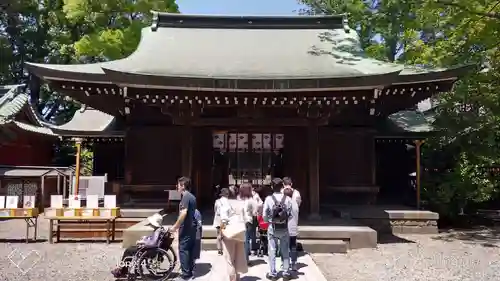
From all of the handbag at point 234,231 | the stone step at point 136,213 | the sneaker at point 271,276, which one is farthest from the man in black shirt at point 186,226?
the stone step at point 136,213

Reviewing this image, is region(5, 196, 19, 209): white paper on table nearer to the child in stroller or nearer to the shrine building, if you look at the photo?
the shrine building

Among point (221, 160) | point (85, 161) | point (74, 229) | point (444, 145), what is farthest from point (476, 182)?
point (85, 161)

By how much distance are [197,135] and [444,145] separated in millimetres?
7551

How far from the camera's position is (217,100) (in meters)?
10.4

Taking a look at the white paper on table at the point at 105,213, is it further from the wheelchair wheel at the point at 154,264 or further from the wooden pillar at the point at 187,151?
the wheelchair wheel at the point at 154,264

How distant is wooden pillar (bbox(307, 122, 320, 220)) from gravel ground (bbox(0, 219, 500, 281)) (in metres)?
1.95

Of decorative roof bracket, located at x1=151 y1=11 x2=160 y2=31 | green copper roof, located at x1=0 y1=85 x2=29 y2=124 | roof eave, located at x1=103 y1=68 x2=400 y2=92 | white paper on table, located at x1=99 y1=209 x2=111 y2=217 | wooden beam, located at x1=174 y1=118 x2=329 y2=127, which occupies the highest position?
decorative roof bracket, located at x1=151 y1=11 x2=160 y2=31

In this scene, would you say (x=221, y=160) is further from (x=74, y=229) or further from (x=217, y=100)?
(x=74, y=229)

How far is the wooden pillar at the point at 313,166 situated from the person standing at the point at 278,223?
4473 millimetres

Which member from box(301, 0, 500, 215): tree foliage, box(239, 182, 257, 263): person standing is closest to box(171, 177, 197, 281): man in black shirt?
box(239, 182, 257, 263): person standing

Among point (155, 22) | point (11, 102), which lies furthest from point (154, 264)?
point (11, 102)

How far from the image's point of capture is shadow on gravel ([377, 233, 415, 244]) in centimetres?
1042

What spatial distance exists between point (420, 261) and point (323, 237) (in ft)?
6.61

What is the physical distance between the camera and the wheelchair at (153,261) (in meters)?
6.46
